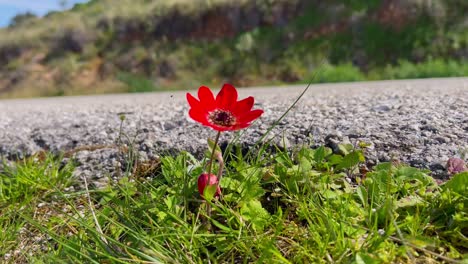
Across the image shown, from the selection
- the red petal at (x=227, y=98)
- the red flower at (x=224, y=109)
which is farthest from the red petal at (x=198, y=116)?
the red petal at (x=227, y=98)

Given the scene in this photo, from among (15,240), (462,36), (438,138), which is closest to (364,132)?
(438,138)

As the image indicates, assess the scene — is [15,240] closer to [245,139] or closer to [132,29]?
[245,139]

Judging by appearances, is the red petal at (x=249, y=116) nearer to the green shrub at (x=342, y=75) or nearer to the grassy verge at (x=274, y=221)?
the grassy verge at (x=274, y=221)

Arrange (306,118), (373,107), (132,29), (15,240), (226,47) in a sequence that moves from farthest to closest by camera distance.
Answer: (132,29), (226,47), (373,107), (306,118), (15,240)

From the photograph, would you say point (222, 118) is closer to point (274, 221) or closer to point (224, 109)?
point (224, 109)

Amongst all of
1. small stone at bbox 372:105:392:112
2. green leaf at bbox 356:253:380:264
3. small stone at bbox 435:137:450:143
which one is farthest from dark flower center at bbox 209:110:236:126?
small stone at bbox 372:105:392:112

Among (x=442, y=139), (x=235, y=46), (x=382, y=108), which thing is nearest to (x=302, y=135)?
(x=442, y=139)
